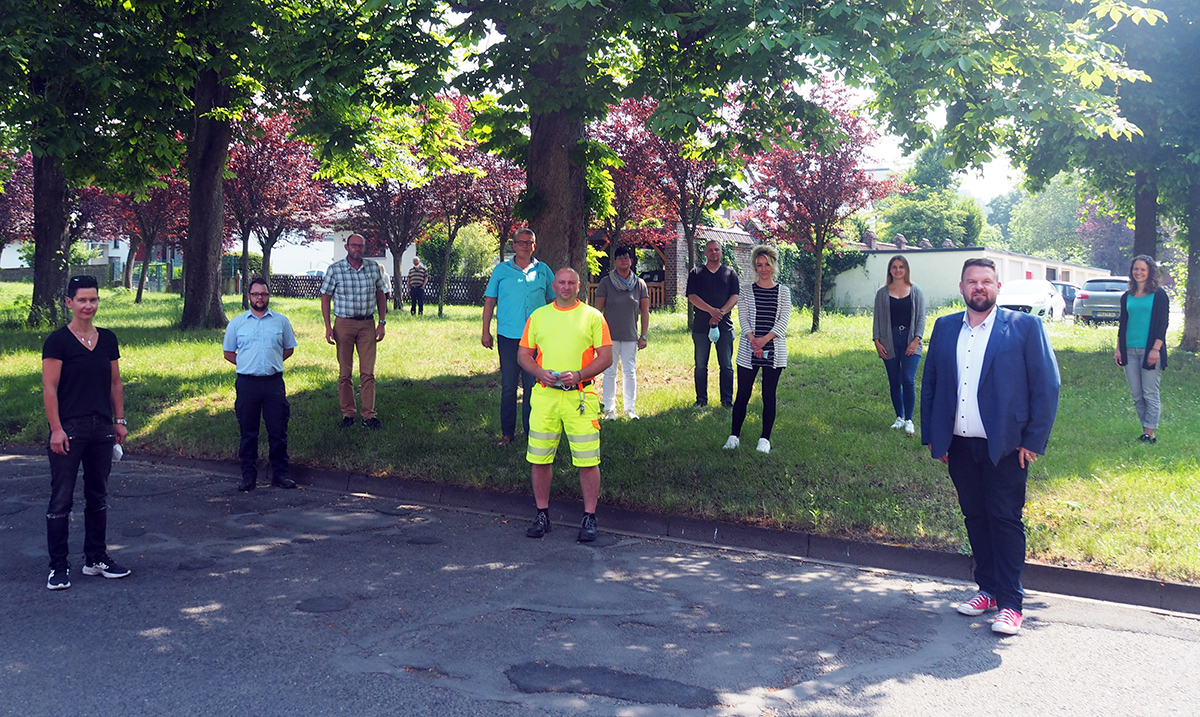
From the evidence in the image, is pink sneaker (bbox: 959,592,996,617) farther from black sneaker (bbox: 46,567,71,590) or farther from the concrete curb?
Answer: black sneaker (bbox: 46,567,71,590)

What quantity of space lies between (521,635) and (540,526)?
6.79ft

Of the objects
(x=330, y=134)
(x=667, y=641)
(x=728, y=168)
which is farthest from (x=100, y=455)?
(x=728, y=168)

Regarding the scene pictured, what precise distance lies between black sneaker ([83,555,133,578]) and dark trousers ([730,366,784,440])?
17.4 ft

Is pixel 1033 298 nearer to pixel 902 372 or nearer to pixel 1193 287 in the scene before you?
A: pixel 1193 287

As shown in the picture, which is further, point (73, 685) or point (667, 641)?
point (667, 641)

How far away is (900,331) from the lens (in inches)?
369

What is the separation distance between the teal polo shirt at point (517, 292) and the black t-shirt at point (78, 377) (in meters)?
3.70

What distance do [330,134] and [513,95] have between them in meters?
1.98

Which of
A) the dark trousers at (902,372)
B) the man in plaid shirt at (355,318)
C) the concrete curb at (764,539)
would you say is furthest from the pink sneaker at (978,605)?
the man in plaid shirt at (355,318)

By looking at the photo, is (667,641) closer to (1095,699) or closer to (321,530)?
(1095,699)

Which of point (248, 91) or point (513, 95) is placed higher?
point (248, 91)

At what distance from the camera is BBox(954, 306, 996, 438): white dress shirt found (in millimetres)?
4988

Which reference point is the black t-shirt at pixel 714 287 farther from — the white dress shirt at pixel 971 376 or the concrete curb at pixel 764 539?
the white dress shirt at pixel 971 376

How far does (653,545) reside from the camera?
6.57m
